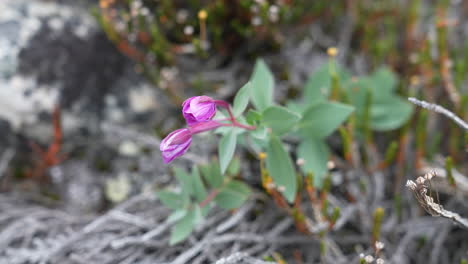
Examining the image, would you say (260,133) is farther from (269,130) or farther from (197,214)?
(197,214)

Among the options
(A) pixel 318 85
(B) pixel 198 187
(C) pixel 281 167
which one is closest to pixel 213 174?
(B) pixel 198 187

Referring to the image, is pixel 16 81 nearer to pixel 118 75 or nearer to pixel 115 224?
pixel 118 75

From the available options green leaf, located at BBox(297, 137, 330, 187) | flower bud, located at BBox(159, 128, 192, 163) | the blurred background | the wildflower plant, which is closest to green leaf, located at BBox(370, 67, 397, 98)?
the wildflower plant

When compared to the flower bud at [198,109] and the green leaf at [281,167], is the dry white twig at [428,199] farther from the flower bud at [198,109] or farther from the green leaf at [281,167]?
the flower bud at [198,109]

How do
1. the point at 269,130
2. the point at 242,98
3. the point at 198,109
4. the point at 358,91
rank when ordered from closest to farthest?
the point at 198,109, the point at 242,98, the point at 269,130, the point at 358,91

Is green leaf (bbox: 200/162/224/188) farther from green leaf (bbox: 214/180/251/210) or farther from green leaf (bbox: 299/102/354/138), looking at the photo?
green leaf (bbox: 299/102/354/138)

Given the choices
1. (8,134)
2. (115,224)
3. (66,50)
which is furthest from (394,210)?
(8,134)
